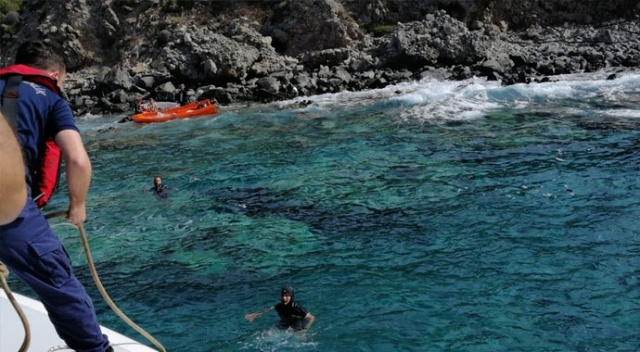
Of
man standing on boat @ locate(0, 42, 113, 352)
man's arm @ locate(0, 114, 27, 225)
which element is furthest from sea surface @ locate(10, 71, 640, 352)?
man's arm @ locate(0, 114, 27, 225)

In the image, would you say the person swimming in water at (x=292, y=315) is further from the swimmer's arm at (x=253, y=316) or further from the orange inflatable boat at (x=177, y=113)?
the orange inflatable boat at (x=177, y=113)

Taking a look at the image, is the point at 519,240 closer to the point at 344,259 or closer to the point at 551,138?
the point at 344,259

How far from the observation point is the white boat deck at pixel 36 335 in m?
4.55

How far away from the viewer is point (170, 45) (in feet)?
120

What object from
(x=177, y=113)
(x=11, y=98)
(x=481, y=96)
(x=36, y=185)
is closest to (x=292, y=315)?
(x=36, y=185)

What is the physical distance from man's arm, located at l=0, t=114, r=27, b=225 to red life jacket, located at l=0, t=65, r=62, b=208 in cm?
106

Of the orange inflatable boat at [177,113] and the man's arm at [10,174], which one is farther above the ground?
the man's arm at [10,174]

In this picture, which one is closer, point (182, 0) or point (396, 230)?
point (396, 230)

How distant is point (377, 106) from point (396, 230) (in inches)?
568

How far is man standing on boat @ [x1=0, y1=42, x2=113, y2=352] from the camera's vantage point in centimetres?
363

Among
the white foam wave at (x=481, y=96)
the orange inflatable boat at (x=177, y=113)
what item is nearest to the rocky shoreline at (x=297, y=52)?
the white foam wave at (x=481, y=96)

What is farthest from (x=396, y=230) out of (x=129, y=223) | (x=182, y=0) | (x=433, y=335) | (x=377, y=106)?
(x=182, y=0)

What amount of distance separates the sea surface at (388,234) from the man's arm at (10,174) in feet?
19.5

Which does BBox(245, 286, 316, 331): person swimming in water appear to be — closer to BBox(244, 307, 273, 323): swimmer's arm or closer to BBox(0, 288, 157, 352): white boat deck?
BBox(244, 307, 273, 323): swimmer's arm
